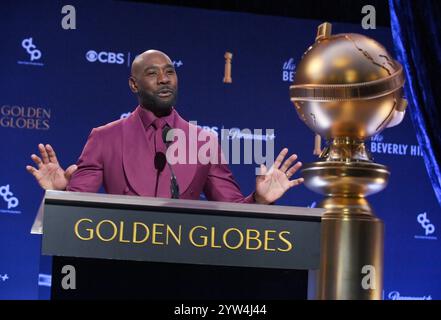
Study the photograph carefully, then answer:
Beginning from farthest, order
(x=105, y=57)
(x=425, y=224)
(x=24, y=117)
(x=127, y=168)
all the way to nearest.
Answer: (x=425, y=224)
(x=105, y=57)
(x=24, y=117)
(x=127, y=168)

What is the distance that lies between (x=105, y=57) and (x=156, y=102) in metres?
2.70

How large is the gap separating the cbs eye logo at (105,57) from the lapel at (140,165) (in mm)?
2560

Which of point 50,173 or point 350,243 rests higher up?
point 50,173

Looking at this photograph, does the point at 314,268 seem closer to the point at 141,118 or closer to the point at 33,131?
the point at 141,118

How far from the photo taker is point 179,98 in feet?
18.2

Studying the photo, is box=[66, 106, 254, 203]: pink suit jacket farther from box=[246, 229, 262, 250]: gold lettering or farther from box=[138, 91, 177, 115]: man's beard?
box=[246, 229, 262, 250]: gold lettering

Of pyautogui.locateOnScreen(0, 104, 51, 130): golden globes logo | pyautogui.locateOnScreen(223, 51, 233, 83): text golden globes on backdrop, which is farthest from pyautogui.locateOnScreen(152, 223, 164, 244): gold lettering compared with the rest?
pyautogui.locateOnScreen(223, 51, 233, 83): text golden globes on backdrop

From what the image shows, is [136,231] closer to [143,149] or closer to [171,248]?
[171,248]

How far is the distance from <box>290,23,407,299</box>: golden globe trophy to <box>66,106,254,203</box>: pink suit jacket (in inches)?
22.3

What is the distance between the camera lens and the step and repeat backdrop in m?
5.35

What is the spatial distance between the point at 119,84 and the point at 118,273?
368cm

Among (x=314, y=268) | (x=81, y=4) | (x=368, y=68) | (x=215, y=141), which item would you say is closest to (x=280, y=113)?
(x=81, y=4)

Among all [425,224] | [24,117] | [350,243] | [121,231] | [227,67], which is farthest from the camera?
[425,224]

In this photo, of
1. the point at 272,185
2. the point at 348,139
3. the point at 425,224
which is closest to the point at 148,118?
the point at 272,185
